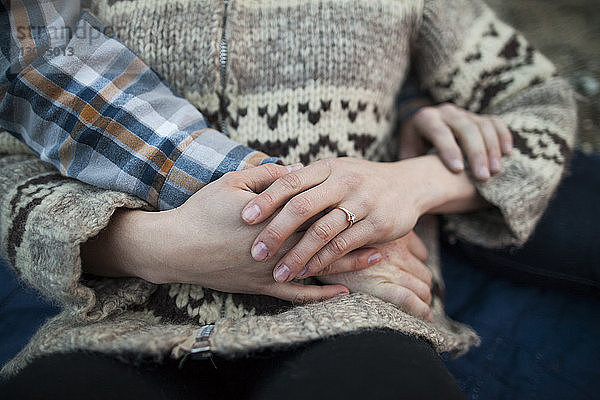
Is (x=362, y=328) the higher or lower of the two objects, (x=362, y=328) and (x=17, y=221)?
the lower

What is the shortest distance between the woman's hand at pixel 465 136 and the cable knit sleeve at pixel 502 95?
2cm

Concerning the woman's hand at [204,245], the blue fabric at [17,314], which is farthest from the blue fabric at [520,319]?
the woman's hand at [204,245]

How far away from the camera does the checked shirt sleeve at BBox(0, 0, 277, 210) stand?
68cm

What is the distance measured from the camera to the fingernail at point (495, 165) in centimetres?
83

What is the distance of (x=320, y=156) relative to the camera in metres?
0.79

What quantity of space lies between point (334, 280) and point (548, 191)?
417 mm

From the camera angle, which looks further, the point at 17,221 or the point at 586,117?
the point at 586,117

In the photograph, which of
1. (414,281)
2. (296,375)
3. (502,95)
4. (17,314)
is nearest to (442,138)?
(502,95)

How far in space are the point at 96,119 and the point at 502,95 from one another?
72cm

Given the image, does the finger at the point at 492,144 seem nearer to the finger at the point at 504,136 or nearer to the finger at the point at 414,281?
the finger at the point at 504,136

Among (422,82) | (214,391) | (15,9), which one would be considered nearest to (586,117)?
(422,82)

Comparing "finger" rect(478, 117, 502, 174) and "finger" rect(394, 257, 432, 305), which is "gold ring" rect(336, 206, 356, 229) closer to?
"finger" rect(394, 257, 432, 305)

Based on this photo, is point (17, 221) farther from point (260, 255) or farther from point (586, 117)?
point (586, 117)

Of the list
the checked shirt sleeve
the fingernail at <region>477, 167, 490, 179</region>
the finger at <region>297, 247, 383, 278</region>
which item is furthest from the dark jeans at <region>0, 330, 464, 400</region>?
the fingernail at <region>477, 167, 490, 179</region>
